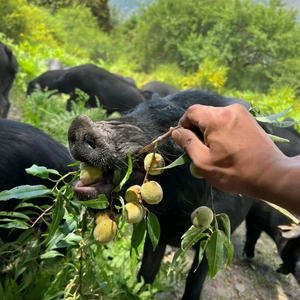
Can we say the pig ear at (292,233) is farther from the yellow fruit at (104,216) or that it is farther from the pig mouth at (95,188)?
the yellow fruit at (104,216)

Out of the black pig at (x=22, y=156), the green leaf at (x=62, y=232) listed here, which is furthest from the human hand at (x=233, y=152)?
the black pig at (x=22, y=156)

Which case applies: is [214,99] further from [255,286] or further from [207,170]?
[255,286]

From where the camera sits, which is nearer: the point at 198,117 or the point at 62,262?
the point at 198,117

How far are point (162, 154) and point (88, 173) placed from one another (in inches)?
16.3

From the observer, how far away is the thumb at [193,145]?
1022 mm

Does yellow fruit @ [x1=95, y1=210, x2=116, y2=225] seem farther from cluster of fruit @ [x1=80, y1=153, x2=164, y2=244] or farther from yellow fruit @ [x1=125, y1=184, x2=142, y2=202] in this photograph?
yellow fruit @ [x1=125, y1=184, x2=142, y2=202]

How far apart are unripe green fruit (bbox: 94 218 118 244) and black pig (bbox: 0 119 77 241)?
1190 mm

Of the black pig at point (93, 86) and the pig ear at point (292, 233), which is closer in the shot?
the pig ear at point (292, 233)

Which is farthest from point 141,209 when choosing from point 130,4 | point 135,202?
point 130,4

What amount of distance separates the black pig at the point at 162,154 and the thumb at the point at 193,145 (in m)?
0.43

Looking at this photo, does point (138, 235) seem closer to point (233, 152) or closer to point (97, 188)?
point (97, 188)

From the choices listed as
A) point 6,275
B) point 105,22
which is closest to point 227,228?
point 6,275

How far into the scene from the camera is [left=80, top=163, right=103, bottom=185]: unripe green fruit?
4.91 ft

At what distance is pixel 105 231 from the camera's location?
1258mm
